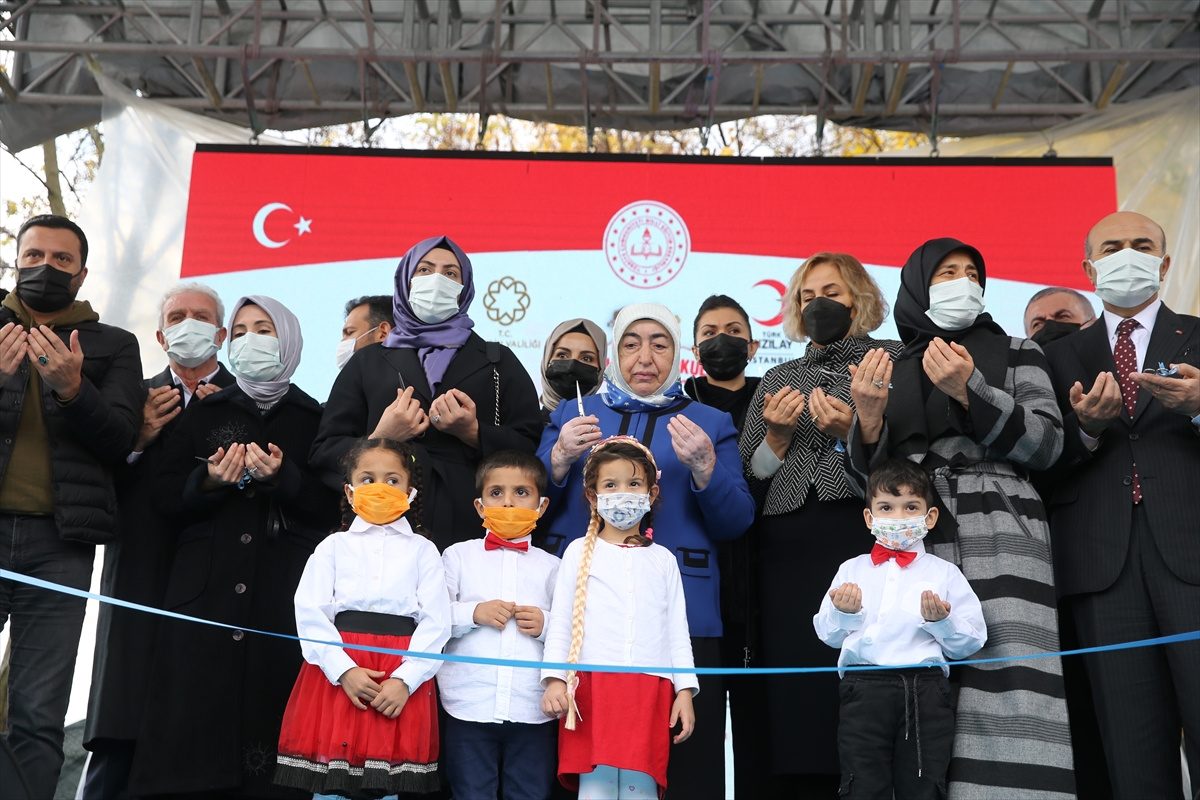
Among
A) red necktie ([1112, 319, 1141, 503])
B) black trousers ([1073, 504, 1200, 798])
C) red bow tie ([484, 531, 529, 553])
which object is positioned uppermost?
red necktie ([1112, 319, 1141, 503])

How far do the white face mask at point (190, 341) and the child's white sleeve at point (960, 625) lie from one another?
8.70ft

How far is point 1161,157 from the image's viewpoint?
6.76 m

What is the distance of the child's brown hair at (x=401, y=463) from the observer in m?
3.27

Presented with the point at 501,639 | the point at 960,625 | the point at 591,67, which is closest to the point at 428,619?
the point at 501,639

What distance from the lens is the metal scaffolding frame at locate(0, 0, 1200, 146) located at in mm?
6812

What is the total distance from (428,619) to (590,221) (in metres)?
4.10

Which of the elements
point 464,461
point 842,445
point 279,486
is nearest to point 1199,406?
point 842,445

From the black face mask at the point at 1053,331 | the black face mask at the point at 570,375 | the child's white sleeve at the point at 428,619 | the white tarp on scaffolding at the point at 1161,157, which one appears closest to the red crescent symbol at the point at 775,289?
the white tarp on scaffolding at the point at 1161,157

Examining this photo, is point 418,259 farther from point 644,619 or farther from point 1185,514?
point 1185,514

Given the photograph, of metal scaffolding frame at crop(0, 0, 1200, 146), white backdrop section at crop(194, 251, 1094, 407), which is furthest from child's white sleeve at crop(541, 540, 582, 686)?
metal scaffolding frame at crop(0, 0, 1200, 146)

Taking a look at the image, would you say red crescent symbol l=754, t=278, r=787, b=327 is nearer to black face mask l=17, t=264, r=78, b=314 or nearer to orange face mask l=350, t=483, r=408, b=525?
orange face mask l=350, t=483, r=408, b=525

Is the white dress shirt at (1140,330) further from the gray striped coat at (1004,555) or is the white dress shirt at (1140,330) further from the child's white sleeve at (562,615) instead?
the child's white sleeve at (562,615)

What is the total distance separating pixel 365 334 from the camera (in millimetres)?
4906

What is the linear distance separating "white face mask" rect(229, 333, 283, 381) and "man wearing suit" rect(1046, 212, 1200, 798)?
255cm
